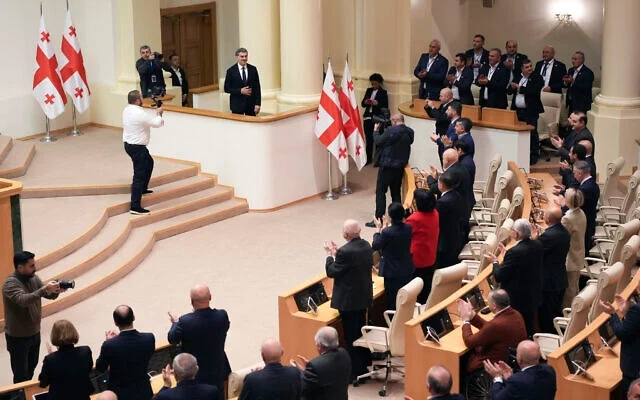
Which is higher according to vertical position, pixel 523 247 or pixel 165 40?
pixel 165 40

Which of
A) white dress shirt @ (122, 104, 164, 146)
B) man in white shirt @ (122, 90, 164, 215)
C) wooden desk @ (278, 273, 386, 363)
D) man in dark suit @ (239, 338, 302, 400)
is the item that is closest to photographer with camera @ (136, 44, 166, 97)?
man in white shirt @ (122, 90, 164, 215)

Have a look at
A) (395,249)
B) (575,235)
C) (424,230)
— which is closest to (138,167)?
(424,230)

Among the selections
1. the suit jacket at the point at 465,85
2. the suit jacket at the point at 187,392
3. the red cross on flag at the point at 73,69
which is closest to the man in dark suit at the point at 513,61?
the suit jacket at the point at 465,85

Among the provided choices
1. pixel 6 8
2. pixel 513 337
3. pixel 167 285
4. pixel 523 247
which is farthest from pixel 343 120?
pixel 513 337

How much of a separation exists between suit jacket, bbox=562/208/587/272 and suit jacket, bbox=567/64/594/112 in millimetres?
6397

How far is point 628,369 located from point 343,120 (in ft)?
26.9

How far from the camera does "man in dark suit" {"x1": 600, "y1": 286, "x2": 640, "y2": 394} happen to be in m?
8.17

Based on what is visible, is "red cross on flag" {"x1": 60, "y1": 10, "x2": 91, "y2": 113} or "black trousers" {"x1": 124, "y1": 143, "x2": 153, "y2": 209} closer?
"black trousers" {"x1": 124, "y1": 143, "x2": 153, "y2": 209}

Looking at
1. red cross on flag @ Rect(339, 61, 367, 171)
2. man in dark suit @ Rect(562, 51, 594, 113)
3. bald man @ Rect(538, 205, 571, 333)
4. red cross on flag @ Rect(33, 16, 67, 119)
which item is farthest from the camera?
red cross on flag @ Rect(33, 16, 67, 119)

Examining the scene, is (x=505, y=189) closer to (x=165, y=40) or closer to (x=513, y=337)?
(x=513, y=337)

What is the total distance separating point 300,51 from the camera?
1599 centimetres

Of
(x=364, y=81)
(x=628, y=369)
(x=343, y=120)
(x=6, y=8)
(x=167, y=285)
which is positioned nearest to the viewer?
(x=628, y=369)

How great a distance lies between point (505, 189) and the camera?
13.5m

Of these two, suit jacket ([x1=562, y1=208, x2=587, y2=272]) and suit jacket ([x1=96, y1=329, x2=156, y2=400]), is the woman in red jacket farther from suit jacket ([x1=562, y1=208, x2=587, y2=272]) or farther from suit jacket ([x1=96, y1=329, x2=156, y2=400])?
suit jacket ([x1=96, y1=329, x2=156, y2=400])
